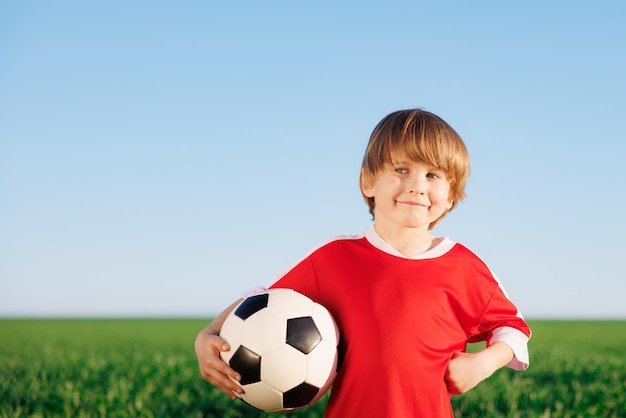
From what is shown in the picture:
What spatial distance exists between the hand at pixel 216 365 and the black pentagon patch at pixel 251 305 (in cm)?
15

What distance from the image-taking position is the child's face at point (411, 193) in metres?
3.03

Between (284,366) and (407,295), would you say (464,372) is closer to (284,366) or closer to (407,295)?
(407,295)

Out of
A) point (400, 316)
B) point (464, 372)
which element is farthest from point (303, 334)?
point (464, 372)

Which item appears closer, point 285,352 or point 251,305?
point 285,352

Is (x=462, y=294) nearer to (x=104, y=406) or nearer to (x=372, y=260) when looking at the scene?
(x=372, y=260)

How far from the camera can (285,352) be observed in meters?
2.92

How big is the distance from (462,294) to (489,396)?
414cm

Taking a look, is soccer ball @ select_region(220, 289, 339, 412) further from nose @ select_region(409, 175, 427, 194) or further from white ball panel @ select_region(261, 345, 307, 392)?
nose @ select_region(409, 175, 427, 194)

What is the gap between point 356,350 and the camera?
116 inches

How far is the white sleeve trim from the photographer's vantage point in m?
3.14

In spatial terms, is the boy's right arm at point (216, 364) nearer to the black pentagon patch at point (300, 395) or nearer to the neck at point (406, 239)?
the black pentagon patch at point (300, 395)

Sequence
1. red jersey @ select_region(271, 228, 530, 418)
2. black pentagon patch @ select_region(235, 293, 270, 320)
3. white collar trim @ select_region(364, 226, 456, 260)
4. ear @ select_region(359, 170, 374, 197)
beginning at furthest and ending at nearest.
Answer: ear @ select_region(359, 170, 374, 197), white collar trim @ select_region(364, 226, 456, 260), black pentagon patch @ select_region(235, 293, 270, 320), red jersey @ select_region(271, 228, 530, 418)

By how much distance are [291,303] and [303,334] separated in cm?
16

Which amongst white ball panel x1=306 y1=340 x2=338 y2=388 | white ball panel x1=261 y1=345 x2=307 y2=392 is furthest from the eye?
white ball panel x1=261 y1=345 x2=307 y2=392
